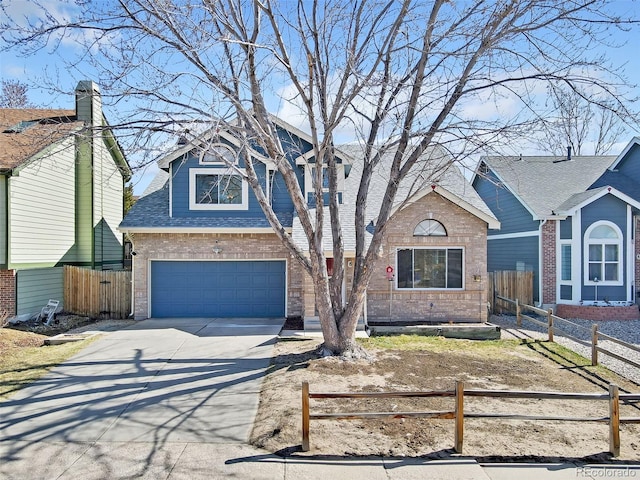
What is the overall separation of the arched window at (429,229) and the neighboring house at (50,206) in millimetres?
8513

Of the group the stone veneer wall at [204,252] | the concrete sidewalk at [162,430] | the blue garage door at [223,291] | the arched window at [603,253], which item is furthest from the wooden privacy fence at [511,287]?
the concrete sidewalk at [162,430]

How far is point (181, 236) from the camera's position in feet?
45.4

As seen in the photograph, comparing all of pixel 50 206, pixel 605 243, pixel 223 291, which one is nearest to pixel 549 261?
pixel 605 243

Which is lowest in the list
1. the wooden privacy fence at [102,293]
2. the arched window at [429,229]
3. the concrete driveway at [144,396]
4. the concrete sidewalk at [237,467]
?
the concrete sidewalk at [237,467]

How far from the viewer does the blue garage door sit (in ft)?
46.0

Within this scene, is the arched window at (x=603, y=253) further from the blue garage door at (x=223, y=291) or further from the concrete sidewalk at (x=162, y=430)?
the concrete sidewalk at (x=162, y=430)

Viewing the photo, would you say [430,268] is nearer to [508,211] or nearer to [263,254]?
[263,254]

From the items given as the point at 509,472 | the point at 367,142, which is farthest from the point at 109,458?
the point at 367,142

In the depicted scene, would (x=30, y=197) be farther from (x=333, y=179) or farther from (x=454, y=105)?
(x=454, y=105)

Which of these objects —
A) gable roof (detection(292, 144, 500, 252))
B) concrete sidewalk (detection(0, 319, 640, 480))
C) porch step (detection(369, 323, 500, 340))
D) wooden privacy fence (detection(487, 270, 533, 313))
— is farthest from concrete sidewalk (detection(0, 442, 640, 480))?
wooden privacy fence (detection(487, 270, 533, 313))

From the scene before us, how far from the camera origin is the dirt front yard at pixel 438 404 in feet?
18.0

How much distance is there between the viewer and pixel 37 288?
45.6 ft

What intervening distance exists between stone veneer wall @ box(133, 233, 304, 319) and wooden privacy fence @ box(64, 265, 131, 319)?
2.33ft

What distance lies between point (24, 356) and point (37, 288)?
17.1 feet
